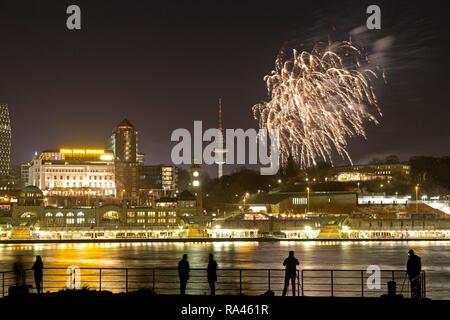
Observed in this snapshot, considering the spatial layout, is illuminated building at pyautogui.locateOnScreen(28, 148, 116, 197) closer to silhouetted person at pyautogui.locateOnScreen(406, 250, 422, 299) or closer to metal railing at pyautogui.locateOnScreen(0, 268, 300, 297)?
metal railing at pyautogui.locateOnScreen(0, 268, 300, 297)

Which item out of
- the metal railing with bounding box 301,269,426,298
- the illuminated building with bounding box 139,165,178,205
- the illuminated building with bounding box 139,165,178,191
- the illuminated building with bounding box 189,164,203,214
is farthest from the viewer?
the illuminated building with bounding box 139,165,178,191

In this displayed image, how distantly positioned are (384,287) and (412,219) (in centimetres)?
7647

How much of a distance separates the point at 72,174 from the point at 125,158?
46.9ft

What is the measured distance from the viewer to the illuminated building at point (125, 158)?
552 feet

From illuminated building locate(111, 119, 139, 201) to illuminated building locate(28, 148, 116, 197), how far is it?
5.11 ft

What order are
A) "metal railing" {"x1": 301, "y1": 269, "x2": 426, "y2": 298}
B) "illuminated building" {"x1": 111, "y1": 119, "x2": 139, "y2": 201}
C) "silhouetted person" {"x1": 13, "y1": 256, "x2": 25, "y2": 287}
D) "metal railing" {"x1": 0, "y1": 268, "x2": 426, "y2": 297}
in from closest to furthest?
1. "silhouetted person" {"x1": 13, "y1": 256, "x2": 25, "y2": 287}
2. "metal railing" {"x1": 301, "y1": 269, "x2": 426, "y2": 298}
3. "metal railing" {"x1": 0, "y1": 268, "x2": 426, "y2": 297}
4. "illuminated building" {"x1": 111, "y1": 119, "x2": 139, "y2": 201}

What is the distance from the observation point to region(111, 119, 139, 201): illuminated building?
6624 inches

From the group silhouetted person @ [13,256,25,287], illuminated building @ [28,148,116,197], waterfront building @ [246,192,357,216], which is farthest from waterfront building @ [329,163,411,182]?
silhouetted person @ [13,256,25,287]

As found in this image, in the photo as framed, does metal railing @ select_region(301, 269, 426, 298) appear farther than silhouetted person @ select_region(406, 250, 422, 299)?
Yes

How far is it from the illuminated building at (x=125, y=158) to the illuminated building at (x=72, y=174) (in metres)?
1.56

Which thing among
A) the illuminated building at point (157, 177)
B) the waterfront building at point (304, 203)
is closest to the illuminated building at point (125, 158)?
the illuminated building at point (157, 177)

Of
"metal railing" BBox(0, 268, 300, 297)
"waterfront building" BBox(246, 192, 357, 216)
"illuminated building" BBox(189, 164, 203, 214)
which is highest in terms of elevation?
"illuminated building" BBox(189, 164, 203, 214)

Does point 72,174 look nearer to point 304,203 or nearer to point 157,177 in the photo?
point 157,177
